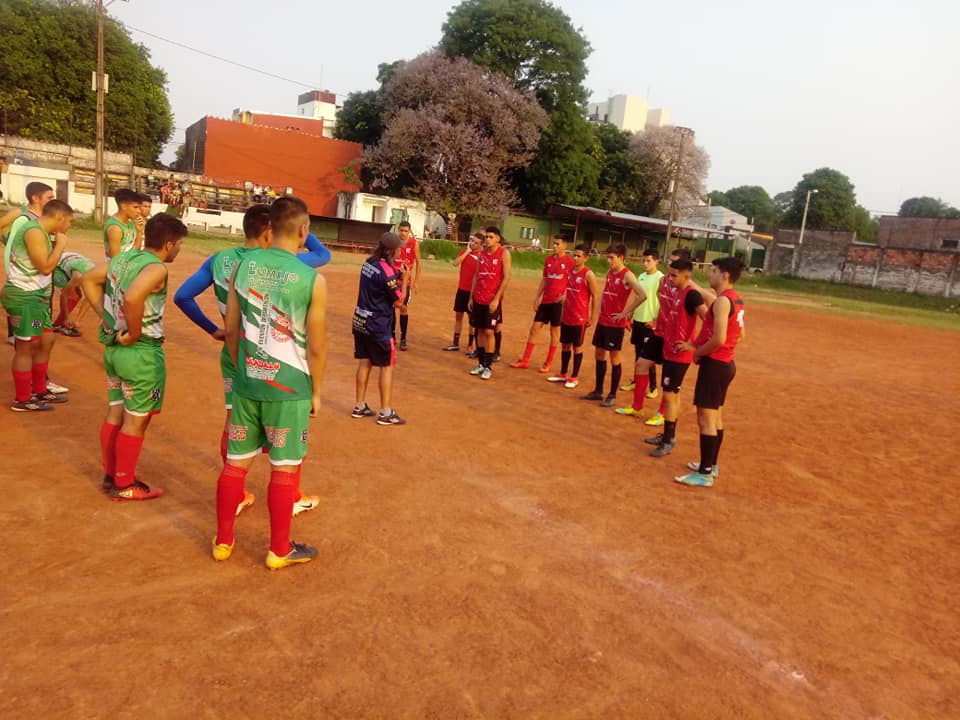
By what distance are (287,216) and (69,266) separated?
20.7ft

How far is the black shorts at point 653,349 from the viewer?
800cm

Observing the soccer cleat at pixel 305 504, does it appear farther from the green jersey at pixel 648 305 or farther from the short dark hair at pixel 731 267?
the green jersey at pixel 648 305

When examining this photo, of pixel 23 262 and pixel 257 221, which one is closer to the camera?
pixel 257 221

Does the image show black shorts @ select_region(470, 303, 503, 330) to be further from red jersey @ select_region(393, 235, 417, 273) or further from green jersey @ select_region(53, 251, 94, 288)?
green jersey @ select_region(53, 251, 94, 288)

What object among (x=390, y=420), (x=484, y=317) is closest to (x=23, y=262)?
(x=390, y=420)

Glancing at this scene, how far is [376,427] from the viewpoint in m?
6.98

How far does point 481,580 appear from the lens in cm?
409

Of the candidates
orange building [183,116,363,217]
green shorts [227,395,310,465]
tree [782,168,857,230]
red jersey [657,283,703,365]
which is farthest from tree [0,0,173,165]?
tree [782,168,857,230]

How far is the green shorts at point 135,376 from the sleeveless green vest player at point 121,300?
8 cm

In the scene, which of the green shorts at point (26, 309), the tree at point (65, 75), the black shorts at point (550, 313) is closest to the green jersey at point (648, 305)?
the black shorts at point (550, 313)

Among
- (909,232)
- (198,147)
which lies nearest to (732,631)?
(198,147)

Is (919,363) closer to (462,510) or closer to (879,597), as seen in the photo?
(879,597)

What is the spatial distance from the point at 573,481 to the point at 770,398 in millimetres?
5730

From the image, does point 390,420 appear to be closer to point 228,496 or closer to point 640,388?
point 640,388
